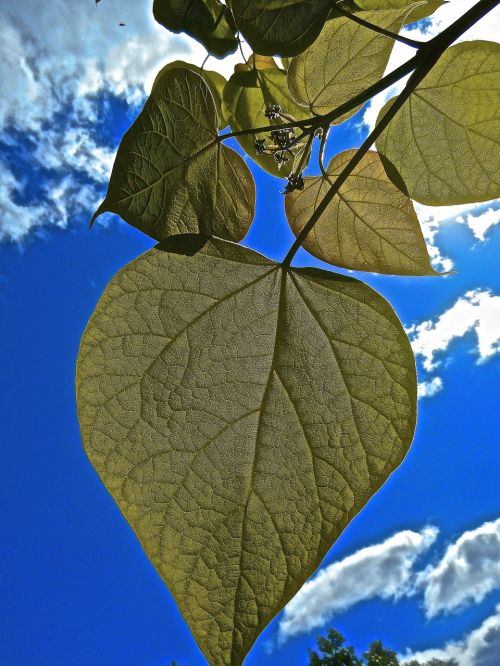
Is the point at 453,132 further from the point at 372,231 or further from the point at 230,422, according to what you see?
the point at 230,422

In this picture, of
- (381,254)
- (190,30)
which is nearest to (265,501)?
(381,254)

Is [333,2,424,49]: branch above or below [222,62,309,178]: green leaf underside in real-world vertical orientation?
below

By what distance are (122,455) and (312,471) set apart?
3.3 inches

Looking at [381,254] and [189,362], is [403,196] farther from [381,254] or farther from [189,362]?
[189,362]

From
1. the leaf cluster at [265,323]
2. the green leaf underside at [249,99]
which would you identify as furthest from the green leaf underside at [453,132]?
the green leaf underside at [249,99]

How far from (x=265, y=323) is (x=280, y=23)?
135 millimetres

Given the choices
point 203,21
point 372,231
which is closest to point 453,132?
point 372,231

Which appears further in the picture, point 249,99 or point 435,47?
point 249,99

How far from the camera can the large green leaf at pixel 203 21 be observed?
0.42 meters

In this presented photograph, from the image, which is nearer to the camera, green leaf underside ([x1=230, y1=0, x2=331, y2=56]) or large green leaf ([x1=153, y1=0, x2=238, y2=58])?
green leaf underside ([x1=230, y1=0, x2=331, y2=56])

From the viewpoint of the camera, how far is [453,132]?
14.0 inches

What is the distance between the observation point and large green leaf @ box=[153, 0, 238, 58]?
418 millimetres

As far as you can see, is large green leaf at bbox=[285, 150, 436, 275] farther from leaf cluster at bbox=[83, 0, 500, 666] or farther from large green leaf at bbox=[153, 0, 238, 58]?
large green leaf at bbox=[153, 0, 238, 58]

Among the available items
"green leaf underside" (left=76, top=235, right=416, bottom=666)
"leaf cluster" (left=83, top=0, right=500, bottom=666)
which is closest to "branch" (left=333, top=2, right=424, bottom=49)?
"leaf cluster" (left=83, top=0, right=500, bottom=666)
